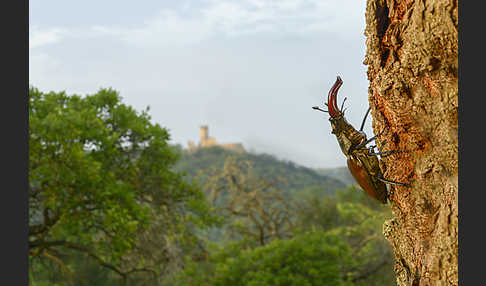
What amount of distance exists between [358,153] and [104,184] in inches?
316

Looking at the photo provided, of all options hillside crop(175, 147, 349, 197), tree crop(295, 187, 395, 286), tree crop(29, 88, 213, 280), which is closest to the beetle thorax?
tree crop(29, 88, 213, 280)

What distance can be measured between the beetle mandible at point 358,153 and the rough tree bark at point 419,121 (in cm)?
4

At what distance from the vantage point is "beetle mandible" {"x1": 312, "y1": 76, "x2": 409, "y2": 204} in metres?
1.82

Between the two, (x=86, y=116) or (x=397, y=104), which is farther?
(x=86, y=116)

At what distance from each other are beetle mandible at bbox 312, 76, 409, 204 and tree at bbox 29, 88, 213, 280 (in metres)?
7.22

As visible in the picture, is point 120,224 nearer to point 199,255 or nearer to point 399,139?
point 199,255

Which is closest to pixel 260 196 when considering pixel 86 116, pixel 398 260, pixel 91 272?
pixel 91 272

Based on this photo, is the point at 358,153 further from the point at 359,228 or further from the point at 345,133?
the point at 359,228

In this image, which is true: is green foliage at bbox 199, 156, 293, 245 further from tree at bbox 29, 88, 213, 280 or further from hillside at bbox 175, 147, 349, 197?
hillside at bbox 175, 147, 349, 197

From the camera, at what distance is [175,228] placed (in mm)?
11148

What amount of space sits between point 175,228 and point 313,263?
312cm

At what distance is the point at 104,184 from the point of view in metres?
9.26

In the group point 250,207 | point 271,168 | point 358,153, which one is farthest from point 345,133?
point 271,168

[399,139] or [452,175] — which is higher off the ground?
[399,139]
